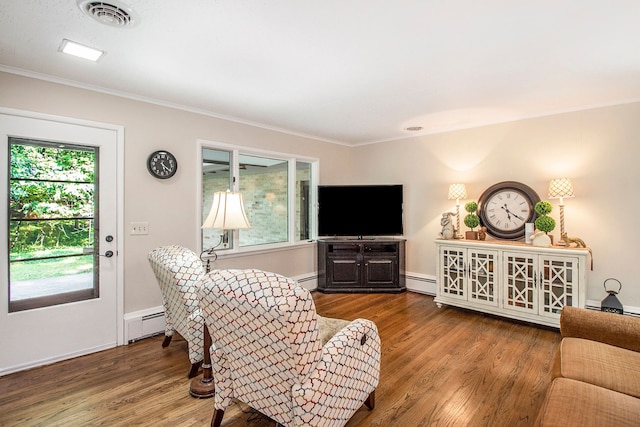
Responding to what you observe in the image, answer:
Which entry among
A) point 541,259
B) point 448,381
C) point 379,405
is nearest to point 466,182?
point 541,259

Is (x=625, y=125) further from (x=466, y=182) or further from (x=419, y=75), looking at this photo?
(x=419, y=75)

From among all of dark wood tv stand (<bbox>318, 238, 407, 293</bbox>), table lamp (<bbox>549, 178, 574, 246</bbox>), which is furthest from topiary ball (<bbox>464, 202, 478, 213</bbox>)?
dark wood tv stand (<bbox>318, 238, 407, 293</bbox>)

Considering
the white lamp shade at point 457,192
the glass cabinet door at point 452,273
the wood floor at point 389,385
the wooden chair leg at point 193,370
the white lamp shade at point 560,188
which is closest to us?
the wood floor at point 389,385

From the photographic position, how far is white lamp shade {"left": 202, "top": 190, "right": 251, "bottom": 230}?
96.8 inches

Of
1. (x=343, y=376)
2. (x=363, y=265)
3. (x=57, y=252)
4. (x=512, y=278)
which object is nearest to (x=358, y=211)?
(x=363, y=265)

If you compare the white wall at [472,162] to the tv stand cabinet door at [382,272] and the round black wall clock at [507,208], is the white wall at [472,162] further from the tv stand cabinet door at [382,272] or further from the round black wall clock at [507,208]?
the tv stand cabinet door at [382,272]

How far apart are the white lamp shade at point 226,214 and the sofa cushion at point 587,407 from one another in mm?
2084

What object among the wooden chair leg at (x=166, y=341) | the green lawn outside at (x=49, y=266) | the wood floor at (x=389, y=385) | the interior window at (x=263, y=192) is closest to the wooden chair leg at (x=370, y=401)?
the wood floor at (x=389, y=385)

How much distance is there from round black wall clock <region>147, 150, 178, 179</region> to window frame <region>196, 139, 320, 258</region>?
0.28m

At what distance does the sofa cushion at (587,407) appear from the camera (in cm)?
126

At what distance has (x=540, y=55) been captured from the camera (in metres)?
2.24

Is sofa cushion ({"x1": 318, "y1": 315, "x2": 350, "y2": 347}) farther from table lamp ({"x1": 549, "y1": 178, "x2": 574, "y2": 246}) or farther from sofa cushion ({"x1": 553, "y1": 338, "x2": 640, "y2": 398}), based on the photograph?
table lamp ({"x1": 549, "y1": 178, "x2": 574, "y2": 246})

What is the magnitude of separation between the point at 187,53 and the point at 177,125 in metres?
1.28

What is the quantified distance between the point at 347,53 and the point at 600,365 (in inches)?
92.1
